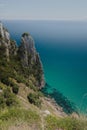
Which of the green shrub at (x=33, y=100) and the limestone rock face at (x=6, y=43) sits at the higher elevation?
the limestone rock face at (x=6, y=43)

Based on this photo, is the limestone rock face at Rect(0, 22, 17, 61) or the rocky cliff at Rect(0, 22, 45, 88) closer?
the limestone rock face at Rect(0, 22, 17, 61)

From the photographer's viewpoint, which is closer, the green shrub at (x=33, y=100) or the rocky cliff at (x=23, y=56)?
the green shrub at (x=33, y=100)

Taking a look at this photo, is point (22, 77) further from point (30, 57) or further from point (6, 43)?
point (30, 57)

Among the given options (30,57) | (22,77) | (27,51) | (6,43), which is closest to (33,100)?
(22,77)

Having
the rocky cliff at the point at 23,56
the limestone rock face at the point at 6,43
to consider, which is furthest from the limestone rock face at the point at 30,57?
the limestone rock face at the point at 6,43

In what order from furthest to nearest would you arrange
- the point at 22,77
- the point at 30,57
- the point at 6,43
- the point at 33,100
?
the point at 30,57
the point at 6,43
the point at 22,77
the point at 33,100

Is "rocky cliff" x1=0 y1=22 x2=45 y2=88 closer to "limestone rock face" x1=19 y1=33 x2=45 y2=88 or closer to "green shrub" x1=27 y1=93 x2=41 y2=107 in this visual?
"limestone rock face" x1=19 y1=33 x2=45 y2=88

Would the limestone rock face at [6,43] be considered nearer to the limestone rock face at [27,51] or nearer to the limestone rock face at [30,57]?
the limestone rock face at [27,51]

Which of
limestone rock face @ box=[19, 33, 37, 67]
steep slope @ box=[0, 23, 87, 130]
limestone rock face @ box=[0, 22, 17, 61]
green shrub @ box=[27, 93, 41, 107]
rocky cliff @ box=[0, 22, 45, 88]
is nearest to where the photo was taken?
steep slope @ box=[0, 23, 87, 130]

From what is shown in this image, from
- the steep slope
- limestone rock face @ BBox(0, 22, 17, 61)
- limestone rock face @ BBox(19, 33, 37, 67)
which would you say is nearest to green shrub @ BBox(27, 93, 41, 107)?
the steep slope
